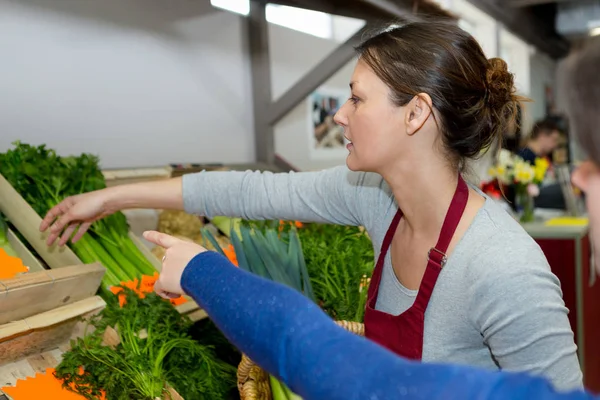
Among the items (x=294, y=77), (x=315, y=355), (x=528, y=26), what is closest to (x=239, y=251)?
(x=315, y=355)

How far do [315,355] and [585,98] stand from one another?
0.39m

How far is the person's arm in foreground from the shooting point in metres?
0.60

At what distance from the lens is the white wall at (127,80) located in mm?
1944

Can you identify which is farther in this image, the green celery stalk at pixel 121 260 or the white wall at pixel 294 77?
the white wall at pixel 294 77

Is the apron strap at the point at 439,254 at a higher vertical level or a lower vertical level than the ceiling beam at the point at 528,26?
lower

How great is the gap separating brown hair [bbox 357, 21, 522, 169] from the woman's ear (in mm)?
13

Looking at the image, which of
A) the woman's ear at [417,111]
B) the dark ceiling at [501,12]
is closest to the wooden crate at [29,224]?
the woman's ear at [417,111]

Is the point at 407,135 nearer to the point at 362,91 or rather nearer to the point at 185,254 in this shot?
the point at 362,91

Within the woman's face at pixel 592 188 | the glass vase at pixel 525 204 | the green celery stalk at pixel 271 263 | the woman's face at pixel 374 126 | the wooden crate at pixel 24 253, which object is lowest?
the glass vase at pixel 525 204

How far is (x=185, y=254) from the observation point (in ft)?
2.99

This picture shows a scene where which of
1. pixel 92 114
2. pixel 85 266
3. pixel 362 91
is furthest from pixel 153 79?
pixel 362 91

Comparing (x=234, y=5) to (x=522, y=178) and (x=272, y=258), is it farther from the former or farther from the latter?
(x=522, y=178)

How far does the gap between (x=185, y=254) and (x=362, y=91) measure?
553mm

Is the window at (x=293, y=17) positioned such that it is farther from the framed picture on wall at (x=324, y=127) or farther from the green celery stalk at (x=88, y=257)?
the green celery stalk at (x=88, y=257)
